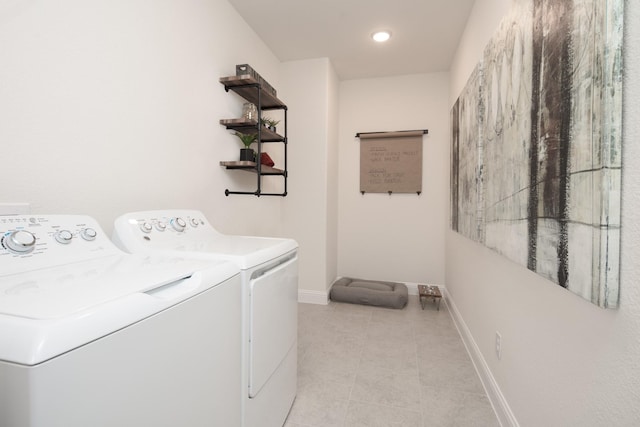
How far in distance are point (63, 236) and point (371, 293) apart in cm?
253

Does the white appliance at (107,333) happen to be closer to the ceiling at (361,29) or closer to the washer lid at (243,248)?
the washer lid at (243,248)

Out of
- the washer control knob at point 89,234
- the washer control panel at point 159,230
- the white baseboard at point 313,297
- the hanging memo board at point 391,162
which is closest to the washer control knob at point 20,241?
the washer control knob at point 89,234

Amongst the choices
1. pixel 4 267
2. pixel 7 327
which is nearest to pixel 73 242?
pixel 4 267

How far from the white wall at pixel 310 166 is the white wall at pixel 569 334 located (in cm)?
154

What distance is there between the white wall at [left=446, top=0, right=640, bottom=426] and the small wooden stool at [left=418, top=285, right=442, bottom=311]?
1.08 meters

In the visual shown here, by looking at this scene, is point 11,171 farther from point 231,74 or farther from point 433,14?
point 433,14

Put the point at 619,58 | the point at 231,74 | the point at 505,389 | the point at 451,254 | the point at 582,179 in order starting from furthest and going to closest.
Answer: the point at 451,254, the point at 231,74, the point at 505,389, the point at 582,179, the point at 619,58

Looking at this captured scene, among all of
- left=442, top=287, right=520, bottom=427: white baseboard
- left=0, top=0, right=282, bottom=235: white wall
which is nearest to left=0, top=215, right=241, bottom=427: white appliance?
left=0, top=0, right=282, bottom=235: white wall

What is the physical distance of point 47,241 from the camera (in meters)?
0.92

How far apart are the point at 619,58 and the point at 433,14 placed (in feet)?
6.71

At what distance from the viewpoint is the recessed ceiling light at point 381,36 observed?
2574mm

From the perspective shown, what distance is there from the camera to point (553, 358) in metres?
1.00

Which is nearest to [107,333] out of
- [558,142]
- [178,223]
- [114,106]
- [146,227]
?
[146,227]

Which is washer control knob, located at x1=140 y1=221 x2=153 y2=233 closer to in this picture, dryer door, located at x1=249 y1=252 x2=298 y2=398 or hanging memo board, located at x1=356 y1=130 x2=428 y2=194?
dryer door, located at x1=249 y1=252 x2=298 y2=398
